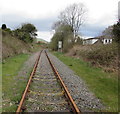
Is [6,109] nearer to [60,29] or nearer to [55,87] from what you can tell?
[55,87]

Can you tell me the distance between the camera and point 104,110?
4777mm

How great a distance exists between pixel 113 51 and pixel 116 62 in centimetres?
164

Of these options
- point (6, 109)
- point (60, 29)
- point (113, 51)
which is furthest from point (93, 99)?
point (60, 29)

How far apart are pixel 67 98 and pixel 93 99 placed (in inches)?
40.6

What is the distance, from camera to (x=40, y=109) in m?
4.64

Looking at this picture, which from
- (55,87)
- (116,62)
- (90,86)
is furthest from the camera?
(116,62)

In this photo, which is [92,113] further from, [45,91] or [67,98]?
[45,91]

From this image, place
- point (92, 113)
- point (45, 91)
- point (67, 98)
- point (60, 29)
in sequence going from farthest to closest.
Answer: point (60, 29) < point (45, 91) < point (67, 98) < point (92, 113)

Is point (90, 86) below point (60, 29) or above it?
below

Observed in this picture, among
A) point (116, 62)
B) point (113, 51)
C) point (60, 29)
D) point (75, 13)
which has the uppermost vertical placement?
point (75, 13)

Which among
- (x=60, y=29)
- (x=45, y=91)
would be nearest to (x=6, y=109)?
(x=45, y=91)

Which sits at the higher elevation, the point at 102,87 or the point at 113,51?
the point at 113,51

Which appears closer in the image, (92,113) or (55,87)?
(92,113)

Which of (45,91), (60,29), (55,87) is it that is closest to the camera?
(45,91)
